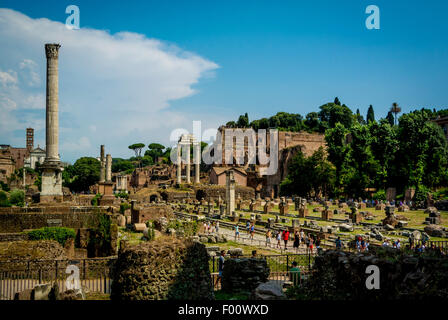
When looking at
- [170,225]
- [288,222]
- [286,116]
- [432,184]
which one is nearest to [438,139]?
[432,184]

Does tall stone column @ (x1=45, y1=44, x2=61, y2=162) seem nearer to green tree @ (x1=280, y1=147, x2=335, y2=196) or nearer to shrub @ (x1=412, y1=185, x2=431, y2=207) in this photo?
shrub @ (x1=412, y1=185, x2=431, y2=207)

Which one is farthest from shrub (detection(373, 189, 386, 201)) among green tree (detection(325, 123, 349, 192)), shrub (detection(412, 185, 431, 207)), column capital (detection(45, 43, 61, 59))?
column capital (detection(45, 43, 61, 59))

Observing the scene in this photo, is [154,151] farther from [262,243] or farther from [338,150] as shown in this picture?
[262,243]

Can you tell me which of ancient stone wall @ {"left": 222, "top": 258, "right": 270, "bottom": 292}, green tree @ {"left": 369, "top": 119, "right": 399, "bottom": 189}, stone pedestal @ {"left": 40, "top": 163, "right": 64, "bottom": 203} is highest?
green tree @ {"left": 369, "top": 119, "right": 399, "bottom": 189}

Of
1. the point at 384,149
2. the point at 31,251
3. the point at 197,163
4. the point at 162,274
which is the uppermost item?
the point at 384,149

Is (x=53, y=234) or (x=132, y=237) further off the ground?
(x=53, y=234)

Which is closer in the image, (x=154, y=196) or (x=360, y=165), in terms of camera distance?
(x=360, y=165)

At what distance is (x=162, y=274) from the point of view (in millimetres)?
7242

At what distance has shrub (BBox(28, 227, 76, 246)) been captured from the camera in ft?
51.3

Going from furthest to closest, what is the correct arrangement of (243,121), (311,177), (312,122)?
(243,121) < (312,122) < (311,177)

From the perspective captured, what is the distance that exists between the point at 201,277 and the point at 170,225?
17.0 metres

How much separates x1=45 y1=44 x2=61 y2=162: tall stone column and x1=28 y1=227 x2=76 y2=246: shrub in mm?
8257

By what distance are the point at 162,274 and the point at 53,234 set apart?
1054 centimetres

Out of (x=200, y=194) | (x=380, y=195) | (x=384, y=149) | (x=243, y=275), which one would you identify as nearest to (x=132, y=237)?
(x=243, y=275)
